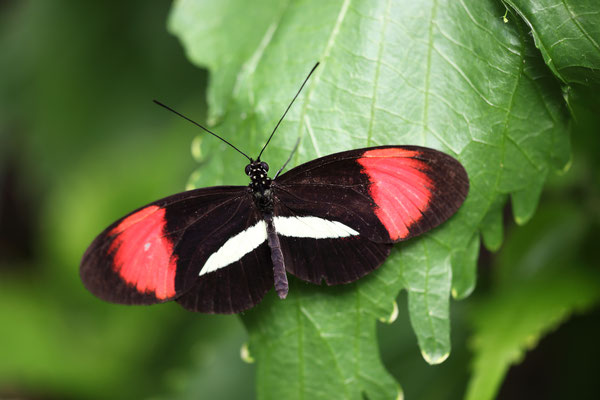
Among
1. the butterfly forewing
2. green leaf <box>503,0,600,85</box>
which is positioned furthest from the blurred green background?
green leaf <box>503,0,600,85</box>

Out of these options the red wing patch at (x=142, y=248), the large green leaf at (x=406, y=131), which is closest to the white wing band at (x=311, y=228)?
the large green leaf at (x=406, y=131)

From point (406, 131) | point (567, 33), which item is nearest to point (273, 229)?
point (406, 131)

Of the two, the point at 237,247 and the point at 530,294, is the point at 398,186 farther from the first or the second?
the point at 530,294

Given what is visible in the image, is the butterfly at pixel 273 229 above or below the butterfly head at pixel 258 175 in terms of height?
below

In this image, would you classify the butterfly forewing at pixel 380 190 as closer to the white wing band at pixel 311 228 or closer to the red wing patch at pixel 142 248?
the white wing band at pixel 311 228

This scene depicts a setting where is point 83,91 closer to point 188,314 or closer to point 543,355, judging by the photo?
point 188,314

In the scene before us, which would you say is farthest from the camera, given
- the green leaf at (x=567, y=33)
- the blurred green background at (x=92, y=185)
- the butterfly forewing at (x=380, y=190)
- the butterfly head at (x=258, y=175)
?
the blurred green background at (x=92, y=185)

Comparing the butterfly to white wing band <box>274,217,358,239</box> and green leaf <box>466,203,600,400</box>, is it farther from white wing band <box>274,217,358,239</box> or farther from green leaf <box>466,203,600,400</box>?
green leaf <box>466,203,600,400</box>
